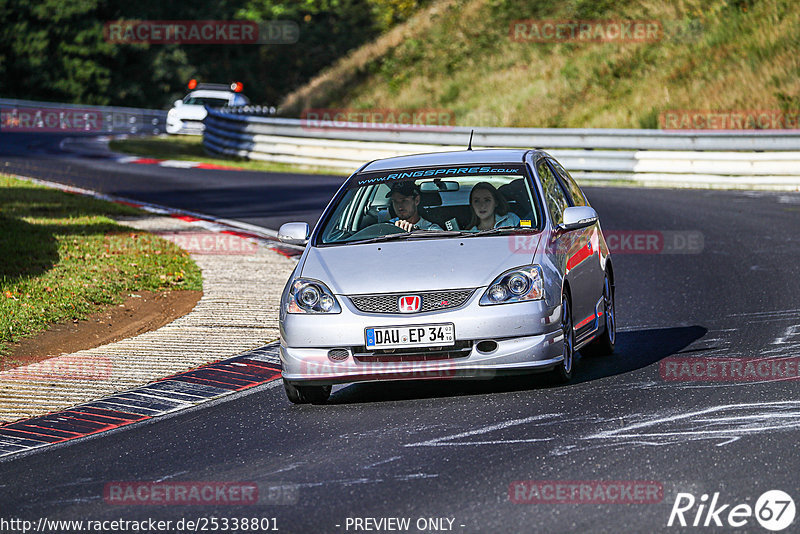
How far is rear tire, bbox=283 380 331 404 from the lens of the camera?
8.71m

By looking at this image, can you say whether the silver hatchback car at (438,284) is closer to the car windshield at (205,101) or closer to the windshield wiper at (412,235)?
the windshield wiper at (412,235)

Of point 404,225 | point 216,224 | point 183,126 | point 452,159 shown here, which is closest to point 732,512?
point 404,225

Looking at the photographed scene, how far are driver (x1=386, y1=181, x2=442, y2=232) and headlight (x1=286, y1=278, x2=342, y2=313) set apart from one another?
3.36 feet

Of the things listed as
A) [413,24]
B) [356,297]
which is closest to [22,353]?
[356,297]

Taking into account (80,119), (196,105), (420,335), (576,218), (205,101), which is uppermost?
(205,101)

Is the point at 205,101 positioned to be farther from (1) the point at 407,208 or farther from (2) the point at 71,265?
(1) the point at 407,208

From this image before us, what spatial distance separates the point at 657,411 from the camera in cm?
779

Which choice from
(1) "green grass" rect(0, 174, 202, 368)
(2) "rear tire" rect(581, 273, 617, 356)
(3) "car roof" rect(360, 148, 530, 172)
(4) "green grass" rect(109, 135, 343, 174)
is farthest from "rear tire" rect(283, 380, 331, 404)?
(4) "green grass" rect(109, 135, 343, 174)

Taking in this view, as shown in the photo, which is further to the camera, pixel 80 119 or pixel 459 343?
pixel 80 119

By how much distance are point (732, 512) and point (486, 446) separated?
1.75 m

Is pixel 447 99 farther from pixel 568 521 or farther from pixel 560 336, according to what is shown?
pixel 568 521

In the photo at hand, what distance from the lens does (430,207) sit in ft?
31.1

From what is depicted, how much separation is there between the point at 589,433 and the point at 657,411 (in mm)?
724

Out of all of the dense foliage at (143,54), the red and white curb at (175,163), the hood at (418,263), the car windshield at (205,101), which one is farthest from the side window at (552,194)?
the dense foliage at (143,54)
